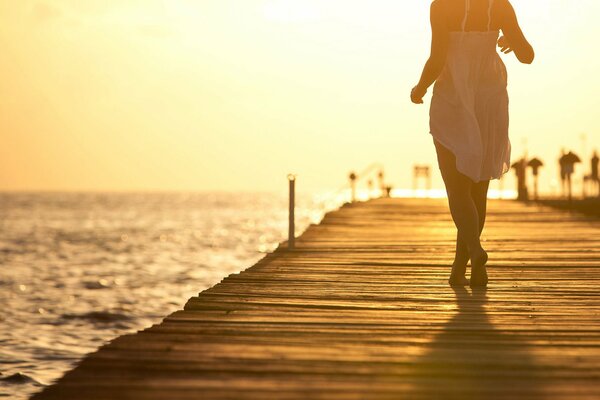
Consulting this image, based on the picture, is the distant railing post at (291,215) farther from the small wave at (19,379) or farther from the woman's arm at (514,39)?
the woman's arm at (514,39)

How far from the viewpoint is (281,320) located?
5723 mm

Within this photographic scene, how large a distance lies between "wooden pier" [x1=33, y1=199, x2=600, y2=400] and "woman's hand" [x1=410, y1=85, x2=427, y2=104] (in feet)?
4.07

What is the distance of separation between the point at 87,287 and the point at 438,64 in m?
27.1

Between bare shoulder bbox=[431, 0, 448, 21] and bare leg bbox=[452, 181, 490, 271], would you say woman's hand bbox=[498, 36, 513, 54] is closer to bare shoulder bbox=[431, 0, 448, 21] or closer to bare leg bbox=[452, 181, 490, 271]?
bare shoulder bbox=[431, 0, 448, 21]

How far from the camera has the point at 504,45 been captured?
24.4 ft

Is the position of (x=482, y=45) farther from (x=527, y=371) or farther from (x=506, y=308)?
(x=527, y=371)

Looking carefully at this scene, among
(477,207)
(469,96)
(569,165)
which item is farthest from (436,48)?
(569,165)

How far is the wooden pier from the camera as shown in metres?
4.07

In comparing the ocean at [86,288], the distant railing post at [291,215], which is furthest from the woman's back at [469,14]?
the ocean at [86,288]

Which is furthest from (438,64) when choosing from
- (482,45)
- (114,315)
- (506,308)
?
(114,315)

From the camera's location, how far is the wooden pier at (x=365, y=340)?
13.4 feet

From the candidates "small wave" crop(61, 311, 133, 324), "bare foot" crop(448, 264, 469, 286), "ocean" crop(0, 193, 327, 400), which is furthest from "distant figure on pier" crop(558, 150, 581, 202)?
"bare foot" crop(448, 264, 469, 286)

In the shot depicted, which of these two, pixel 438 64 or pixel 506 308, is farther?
pixel 438 64

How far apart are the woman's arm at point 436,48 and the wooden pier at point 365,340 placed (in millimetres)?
1375
